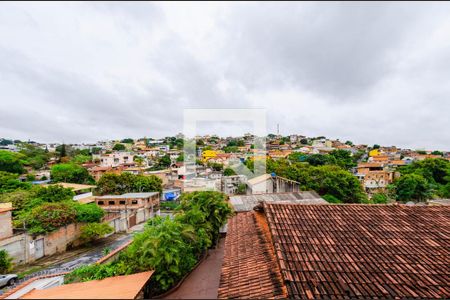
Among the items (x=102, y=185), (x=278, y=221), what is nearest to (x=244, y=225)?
(x=278, y=221)

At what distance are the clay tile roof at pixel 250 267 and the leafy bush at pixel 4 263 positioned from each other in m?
12.0

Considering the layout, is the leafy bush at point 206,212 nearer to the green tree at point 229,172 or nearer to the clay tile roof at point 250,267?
the clay tile roof at point 250,267

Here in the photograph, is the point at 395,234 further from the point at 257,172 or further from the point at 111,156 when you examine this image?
the point at 111,156

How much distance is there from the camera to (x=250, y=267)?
179 inches

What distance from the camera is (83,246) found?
52.4 ft

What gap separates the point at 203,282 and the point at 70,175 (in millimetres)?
Answer: 29564

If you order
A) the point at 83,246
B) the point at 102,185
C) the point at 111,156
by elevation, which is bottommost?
the point at 83,246

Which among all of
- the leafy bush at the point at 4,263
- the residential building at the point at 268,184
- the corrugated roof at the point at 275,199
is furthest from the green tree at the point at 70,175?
the corrugated roof at the point at 275,199

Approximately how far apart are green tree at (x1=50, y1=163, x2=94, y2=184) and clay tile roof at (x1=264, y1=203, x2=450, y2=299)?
32120 mm

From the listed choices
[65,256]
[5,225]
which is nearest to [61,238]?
[65,256]

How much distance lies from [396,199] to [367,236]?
27.5 m

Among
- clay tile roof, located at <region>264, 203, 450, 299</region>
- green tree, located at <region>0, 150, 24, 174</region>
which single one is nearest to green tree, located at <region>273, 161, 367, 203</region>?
clay tile roof, located at <region>264, 203, 450, 299</region>

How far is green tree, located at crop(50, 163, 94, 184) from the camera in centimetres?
3047

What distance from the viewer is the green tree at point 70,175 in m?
30.5
